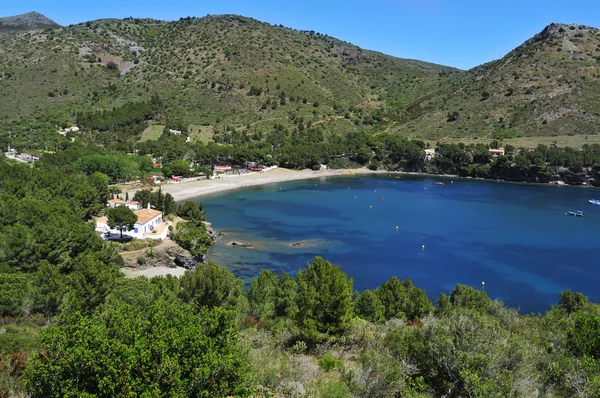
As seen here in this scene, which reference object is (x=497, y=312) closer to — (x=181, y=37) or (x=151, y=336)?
(x=151, y=336)

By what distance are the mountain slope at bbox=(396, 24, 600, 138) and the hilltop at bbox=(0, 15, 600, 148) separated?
0.99 ft

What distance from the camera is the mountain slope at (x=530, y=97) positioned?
112 meters

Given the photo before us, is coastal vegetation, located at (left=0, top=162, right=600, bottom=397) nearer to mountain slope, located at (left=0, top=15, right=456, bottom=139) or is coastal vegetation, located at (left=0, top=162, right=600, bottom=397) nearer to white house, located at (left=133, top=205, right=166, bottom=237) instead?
white house, located at (left=133, top=205, right=166, bottom=237)

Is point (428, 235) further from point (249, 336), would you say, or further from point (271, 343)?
point (249, 336)

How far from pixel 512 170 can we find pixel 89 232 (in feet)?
296

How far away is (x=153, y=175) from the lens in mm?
82250

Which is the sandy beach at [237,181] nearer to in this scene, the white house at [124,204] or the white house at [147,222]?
the white house at [124,204]

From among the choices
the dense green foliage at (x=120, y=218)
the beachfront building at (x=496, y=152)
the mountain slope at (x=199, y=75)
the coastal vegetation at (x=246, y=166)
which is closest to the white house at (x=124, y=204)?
the coastal vegetation at (x=246, y=166)

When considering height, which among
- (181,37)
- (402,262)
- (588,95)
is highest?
(181,37)

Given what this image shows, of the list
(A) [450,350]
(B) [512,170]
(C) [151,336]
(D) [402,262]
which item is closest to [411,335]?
(A) [450,350]

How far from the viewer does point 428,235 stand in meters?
56.3

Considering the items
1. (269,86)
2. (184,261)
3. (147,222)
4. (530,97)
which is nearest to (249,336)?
(184,261)

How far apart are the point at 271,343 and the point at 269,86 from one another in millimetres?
120172

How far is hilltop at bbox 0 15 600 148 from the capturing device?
116m
